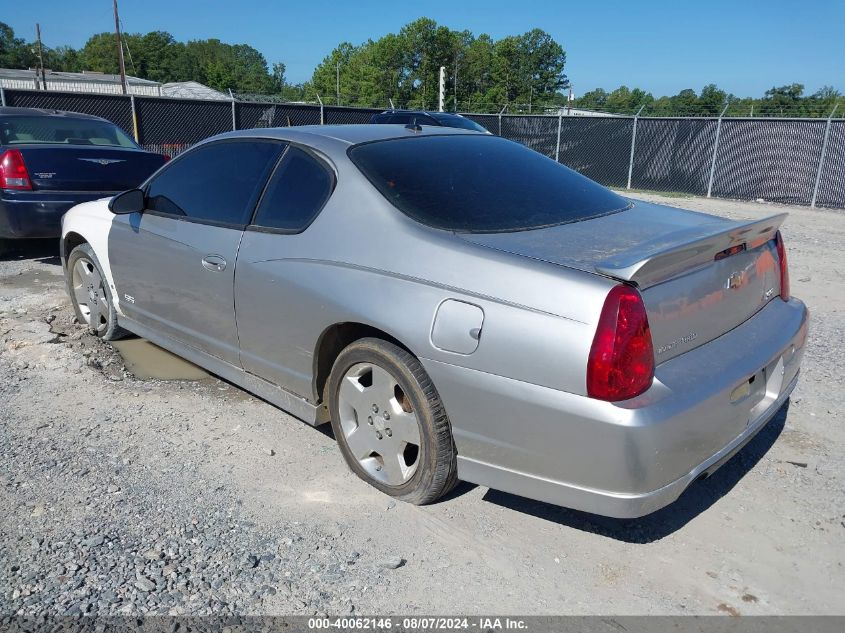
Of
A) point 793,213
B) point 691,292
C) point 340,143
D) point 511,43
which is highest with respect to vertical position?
point 511,43

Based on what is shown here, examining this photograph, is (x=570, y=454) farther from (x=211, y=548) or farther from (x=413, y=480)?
(x=211, y=548)

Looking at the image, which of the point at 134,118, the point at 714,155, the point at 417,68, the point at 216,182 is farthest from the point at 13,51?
the point at 216,182

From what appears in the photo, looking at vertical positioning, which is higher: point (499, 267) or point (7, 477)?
point (499, 267)

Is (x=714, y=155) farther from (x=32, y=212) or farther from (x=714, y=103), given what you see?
(x=714, y=103)

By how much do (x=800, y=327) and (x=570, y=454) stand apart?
1.55m

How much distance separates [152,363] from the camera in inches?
186

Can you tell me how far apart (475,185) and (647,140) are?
17.7m

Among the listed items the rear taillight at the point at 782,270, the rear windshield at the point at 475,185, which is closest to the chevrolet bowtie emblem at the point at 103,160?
the rear windshield at the point at 475,185

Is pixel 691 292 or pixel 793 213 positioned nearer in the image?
pixel 691 292

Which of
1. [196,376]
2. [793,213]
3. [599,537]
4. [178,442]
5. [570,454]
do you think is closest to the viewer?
[570,454]

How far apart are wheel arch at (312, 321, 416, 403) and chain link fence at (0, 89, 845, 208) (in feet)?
48.4

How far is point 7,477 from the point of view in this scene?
10.6ft

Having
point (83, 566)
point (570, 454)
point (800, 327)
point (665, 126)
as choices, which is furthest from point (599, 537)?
point (665, 126)

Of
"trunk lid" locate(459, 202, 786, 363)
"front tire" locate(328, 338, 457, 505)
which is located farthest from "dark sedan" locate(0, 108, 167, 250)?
"trunk lid" locate(459, 202, 786, 363)
